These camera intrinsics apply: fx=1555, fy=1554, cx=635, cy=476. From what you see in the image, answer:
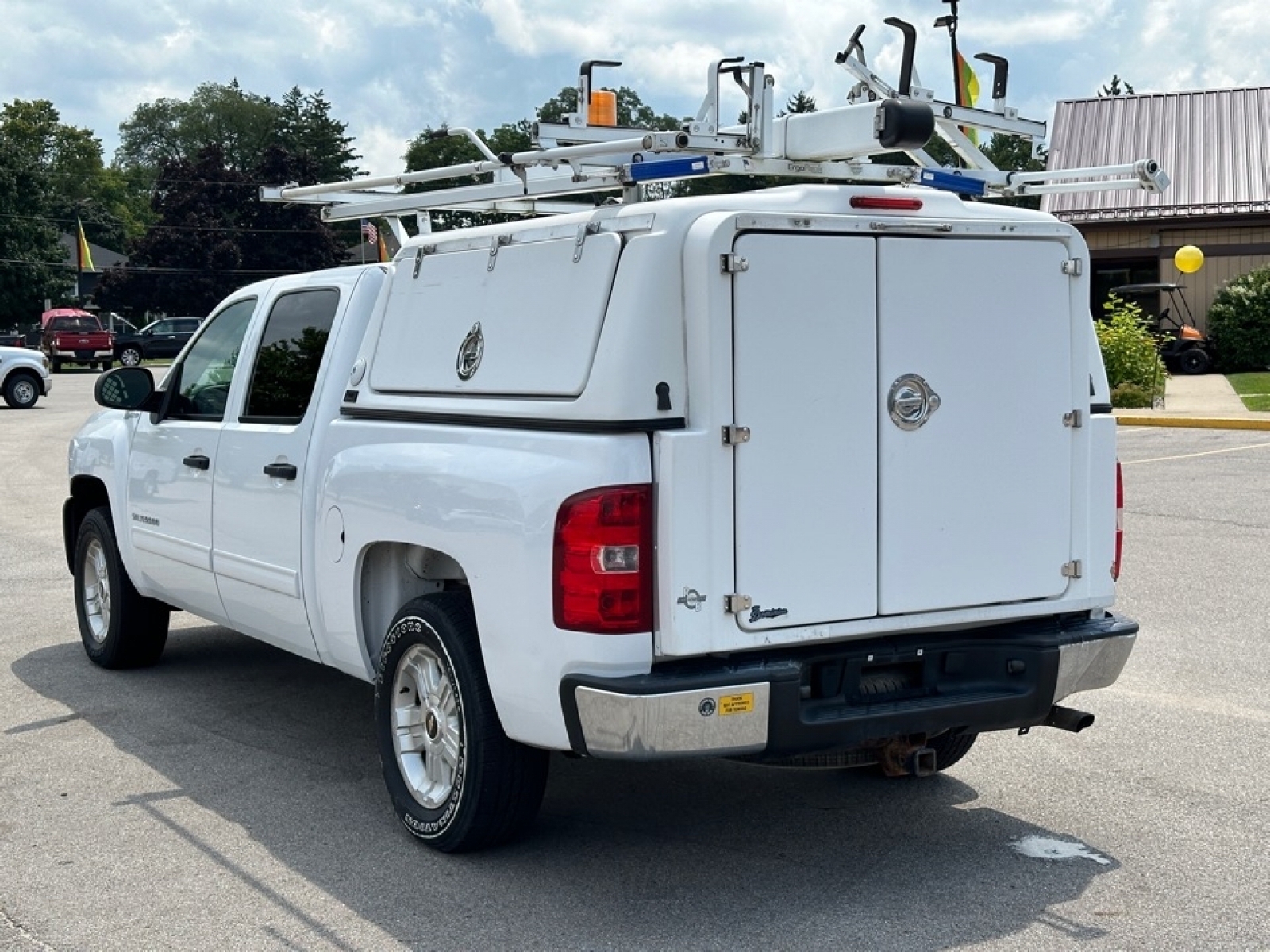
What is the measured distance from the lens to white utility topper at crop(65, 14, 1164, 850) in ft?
14.6

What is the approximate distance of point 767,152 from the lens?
16.7ft

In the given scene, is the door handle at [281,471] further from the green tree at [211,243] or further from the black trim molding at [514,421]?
the green tree at [211,243]

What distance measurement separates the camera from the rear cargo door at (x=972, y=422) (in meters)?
4.76

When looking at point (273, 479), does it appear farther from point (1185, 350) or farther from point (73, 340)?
point (73, 340)

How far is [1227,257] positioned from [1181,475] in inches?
684

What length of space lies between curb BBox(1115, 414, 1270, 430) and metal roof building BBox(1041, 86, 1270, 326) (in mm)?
9716

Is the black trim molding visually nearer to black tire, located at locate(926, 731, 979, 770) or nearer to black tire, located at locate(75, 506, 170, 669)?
→ black tire, located at locate(926, 731, 979, 770)

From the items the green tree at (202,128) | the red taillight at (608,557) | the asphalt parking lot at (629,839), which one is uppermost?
the green tree at (202,128)

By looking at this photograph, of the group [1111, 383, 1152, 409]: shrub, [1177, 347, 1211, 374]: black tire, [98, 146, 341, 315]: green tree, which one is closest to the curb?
[1111, 383, 1152, 409]: shrub

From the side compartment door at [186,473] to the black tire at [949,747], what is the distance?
3.06 m

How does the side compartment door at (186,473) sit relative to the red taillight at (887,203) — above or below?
below

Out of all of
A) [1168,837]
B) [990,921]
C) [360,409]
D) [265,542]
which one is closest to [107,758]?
[265,542]

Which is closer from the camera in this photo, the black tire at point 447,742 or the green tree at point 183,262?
the black tire at point 447,742

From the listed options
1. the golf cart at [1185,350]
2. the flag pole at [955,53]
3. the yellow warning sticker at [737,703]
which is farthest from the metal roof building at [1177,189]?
the yellow warning sticker at [737,703]
